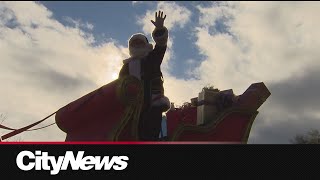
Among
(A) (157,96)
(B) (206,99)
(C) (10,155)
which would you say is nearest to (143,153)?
(C) (10,155)

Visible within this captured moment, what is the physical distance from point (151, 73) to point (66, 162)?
8.35 feet

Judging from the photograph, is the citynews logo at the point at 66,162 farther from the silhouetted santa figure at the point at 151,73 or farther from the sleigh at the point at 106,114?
the silhouetted santa figure at the point at 151,73

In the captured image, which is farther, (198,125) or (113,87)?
(198,125)

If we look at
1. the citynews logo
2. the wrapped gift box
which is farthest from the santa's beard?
the citynews logo

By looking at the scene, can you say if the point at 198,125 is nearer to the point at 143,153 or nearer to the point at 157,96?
the point at 157,96

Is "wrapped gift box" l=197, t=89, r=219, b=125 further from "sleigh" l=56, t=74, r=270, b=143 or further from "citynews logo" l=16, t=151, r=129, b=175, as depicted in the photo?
"citynews logo" l=16, t=151, r=129, b=175

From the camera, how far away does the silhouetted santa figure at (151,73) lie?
20.6ft

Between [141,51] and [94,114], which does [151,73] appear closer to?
[141,51]

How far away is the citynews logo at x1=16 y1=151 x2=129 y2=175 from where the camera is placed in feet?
14.0

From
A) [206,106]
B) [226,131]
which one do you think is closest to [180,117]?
[206,106]

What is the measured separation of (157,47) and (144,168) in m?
2.62

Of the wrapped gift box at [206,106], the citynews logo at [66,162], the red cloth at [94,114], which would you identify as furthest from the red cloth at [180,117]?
the citynews logo at [66,162]

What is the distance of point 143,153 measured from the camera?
4359mm

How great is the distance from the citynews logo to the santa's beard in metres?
2.61
